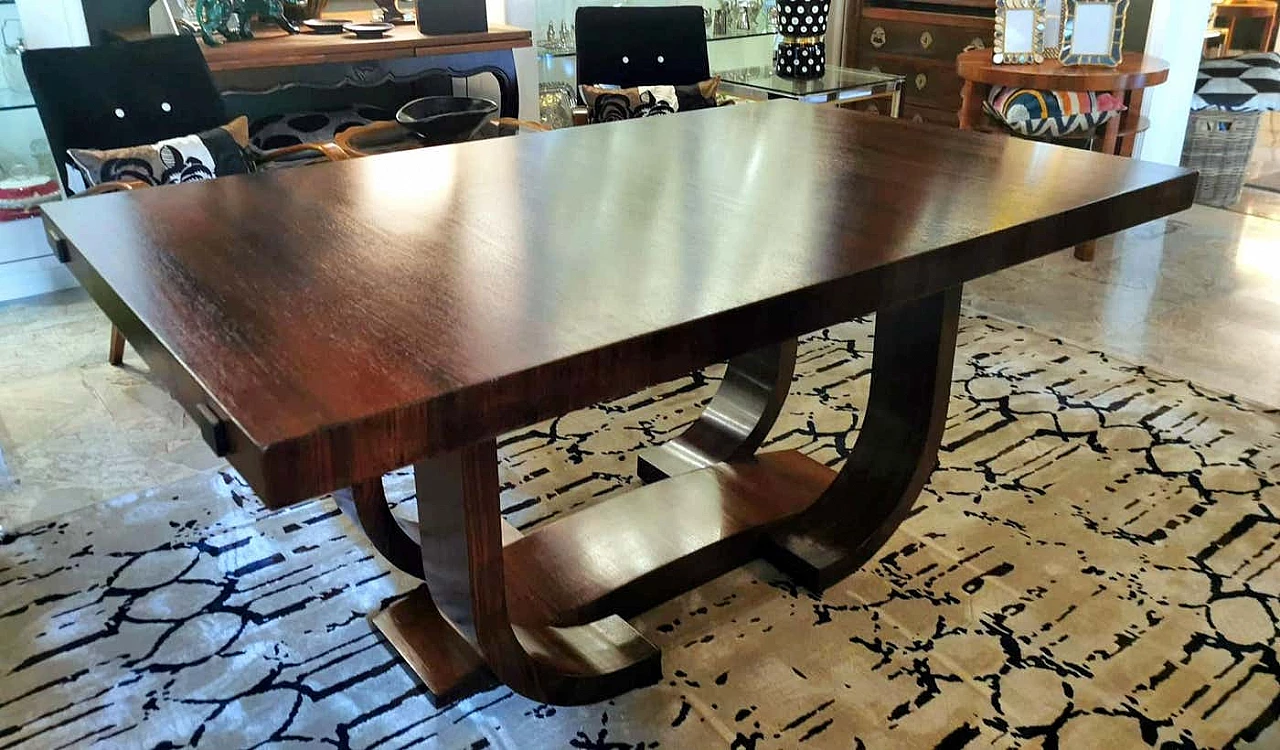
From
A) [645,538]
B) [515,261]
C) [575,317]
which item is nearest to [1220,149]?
[645,538]

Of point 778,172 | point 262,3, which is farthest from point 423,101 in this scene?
point 778,172

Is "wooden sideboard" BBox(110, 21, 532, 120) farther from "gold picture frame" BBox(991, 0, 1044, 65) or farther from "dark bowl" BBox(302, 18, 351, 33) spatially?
"gold picture frame" BBox(991, 0, 1044, 65)

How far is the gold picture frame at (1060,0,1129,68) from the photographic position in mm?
3445

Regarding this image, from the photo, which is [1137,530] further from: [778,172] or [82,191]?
[82,191]

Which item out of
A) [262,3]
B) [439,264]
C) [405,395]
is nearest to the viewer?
[405,395]

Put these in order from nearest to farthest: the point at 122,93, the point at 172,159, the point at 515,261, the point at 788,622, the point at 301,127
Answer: the point at 515,261 → the point at 788,622 → the point at 172,159 → the point at 122,93 → the point at 301,127

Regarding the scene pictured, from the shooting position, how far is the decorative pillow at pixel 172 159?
254 centimetres

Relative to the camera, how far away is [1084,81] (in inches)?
132

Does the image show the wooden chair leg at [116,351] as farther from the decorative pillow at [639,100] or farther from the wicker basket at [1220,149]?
the wicker basket at [1220,149]

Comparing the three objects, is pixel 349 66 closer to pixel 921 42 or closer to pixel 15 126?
pixel 15 126

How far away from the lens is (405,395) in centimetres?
96

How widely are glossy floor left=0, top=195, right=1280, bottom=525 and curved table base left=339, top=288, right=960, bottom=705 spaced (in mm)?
937

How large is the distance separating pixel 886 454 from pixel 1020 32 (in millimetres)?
2338

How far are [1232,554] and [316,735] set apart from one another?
5.63 ft
